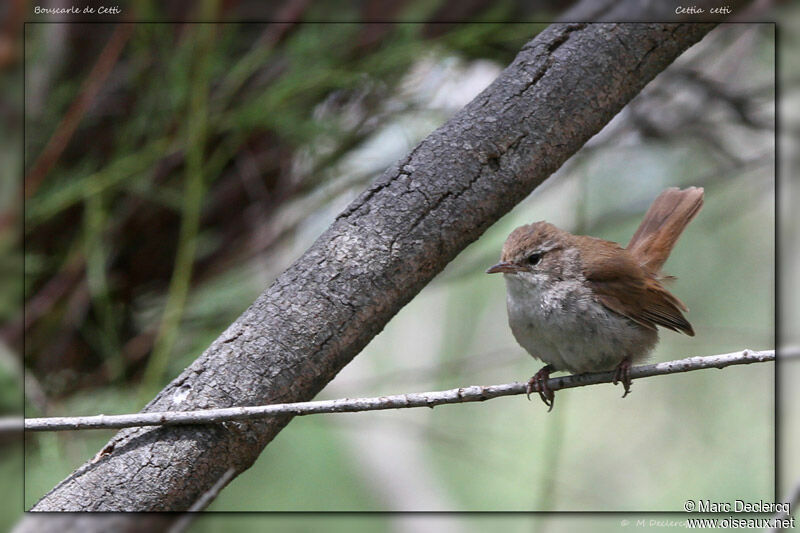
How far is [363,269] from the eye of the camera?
0.97m

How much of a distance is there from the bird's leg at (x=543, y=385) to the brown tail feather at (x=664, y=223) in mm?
264

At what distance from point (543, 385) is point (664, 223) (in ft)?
1.23

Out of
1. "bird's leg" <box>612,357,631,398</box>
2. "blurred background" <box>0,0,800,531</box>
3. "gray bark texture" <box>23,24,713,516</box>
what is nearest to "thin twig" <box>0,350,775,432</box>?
"gray bark texture" <box>23,24,713,516</box>

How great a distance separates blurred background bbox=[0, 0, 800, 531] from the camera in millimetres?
1398

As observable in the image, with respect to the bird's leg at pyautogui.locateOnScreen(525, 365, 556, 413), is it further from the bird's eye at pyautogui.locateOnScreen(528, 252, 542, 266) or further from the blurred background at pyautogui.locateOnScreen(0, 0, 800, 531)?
the bird's eye at pyautogui.locateOnScreen(528, 252, 542, 266)

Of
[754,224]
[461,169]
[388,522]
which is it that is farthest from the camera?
[388,522]

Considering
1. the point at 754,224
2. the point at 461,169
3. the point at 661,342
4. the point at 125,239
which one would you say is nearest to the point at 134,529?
the point at 461,169

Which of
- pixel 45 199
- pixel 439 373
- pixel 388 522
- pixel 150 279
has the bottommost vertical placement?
pixel 388 522

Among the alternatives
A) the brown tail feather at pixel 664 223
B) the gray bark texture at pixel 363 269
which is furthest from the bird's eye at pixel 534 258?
the gray bark texture at pixel 363 269

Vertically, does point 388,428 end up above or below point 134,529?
above

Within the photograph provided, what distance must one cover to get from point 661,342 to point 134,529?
95cm

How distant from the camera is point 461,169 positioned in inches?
38.8

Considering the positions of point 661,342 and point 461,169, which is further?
point 661,342

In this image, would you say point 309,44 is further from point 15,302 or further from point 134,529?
point 134,529
